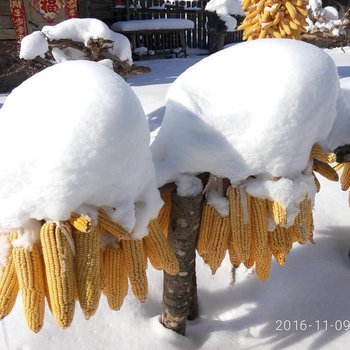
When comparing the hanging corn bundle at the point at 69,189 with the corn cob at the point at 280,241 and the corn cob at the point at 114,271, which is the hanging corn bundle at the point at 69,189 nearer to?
the corn cob at the point at 114,271

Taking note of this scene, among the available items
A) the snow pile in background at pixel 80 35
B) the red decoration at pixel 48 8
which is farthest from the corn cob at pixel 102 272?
the red decoration at pixel 48 8

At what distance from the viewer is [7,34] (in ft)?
23.6

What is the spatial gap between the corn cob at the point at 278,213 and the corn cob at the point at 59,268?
2.46 ft

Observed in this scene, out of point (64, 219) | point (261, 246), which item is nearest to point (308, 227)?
point (261, 246)

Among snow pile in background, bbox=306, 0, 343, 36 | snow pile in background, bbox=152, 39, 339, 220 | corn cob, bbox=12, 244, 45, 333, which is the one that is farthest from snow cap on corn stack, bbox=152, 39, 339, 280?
snow pile in background, bbox=306, 0, 343, 36

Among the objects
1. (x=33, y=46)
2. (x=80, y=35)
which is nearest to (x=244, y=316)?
(x=33, y=46)

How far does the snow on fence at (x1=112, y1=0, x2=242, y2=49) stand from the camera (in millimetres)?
9719

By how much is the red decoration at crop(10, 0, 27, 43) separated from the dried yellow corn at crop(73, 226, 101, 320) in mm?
7155

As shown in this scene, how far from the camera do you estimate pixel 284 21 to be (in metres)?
3.33

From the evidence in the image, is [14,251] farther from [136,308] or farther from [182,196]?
[136,308]

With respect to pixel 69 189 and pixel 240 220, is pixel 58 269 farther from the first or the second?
pixel 240 220

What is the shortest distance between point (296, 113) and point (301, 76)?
0.44 feet

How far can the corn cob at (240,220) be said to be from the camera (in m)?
1.45

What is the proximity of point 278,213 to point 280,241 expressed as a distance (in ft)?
0.62
